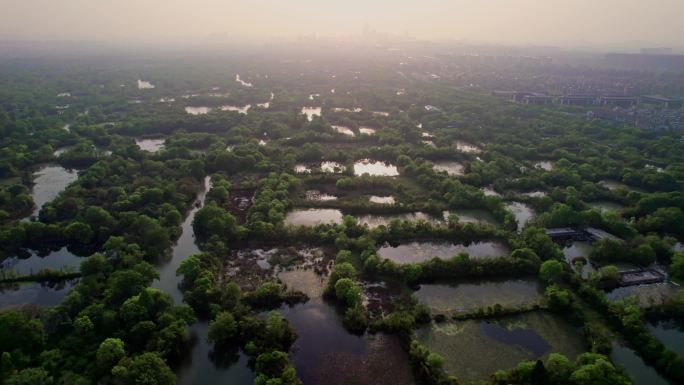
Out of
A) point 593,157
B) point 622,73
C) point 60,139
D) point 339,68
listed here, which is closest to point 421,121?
point 593,157

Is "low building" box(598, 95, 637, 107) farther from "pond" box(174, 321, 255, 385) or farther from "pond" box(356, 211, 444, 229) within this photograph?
"pond" box(174, 321, 255, 385)

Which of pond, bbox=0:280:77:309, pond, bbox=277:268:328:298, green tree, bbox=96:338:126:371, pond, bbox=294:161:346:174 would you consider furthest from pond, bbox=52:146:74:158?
green tree, bbox=96:338:126:371

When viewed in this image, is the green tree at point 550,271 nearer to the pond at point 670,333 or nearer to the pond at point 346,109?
the pond at point 670,333

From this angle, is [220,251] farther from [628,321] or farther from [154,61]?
[154,61]

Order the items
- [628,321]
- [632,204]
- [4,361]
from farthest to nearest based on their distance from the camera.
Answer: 1. [632,204]
2. [628,321]
3. [4,361]

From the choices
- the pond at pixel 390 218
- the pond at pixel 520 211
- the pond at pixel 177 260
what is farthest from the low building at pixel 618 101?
the pond at pixel 177 260
